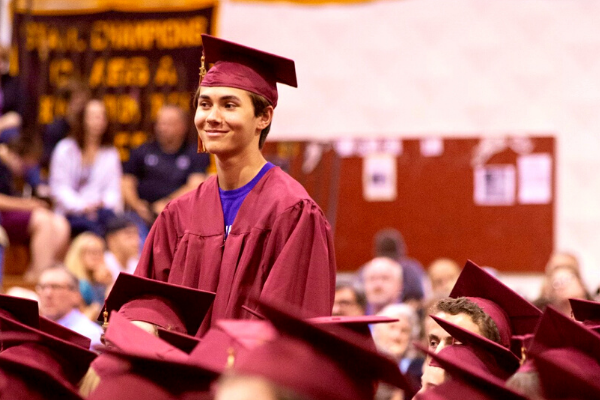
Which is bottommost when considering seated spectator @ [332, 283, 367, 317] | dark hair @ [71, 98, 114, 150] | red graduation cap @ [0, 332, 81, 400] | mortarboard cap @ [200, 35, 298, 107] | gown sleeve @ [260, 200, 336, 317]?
seated spectator @ [332, 283, 367, 317]

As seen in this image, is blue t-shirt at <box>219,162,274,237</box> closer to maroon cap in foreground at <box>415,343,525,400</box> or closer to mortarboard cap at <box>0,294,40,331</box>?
mortarboard cap at <box>0,294,40,331</box>

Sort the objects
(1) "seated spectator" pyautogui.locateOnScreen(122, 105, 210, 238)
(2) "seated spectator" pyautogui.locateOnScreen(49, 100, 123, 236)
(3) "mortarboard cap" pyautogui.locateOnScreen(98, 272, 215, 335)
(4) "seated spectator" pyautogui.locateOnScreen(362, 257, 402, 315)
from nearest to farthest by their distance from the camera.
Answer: (3) "mortarboard cap" pyautogui.locateOnScreen(98, 272, 215, 335)
(4) "seated spectator" pyautogui.locateOnScreen(362, 257, 402, 315)
(2) "seated spectator" pyautogui.locateOnScreen(49, 100, 123, 236)
(1) "seated spectator" pyautogui.locateOnScreen(122, 105, 210, 238)

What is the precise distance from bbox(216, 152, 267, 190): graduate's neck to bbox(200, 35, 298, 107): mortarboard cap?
213mm

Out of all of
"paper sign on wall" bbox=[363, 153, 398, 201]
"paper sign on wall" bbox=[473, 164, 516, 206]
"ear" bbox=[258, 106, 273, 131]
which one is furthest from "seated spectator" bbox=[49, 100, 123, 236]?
"ear" bbox=[258, 106, 273, 131]

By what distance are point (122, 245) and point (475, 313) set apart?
409cm

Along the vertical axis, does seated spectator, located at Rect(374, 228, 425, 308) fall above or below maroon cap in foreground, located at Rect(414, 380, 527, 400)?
below

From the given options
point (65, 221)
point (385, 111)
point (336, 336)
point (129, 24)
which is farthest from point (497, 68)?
point (336, 336)

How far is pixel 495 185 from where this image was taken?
909 cm

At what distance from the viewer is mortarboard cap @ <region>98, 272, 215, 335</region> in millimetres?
2822

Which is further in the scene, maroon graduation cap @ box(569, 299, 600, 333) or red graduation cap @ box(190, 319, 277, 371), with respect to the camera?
maroon graduation cap @ box(569, 299, 600, 333)

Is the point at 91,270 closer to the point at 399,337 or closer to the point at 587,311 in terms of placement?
the point at 399,337

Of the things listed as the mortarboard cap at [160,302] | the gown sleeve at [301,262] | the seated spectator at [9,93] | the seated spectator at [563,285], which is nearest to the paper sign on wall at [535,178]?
the seated spectator at [563,285]

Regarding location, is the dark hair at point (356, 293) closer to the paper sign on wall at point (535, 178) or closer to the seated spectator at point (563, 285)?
the seated spectator at point (563, 285)

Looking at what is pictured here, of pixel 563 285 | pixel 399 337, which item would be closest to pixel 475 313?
pixel 399 337
